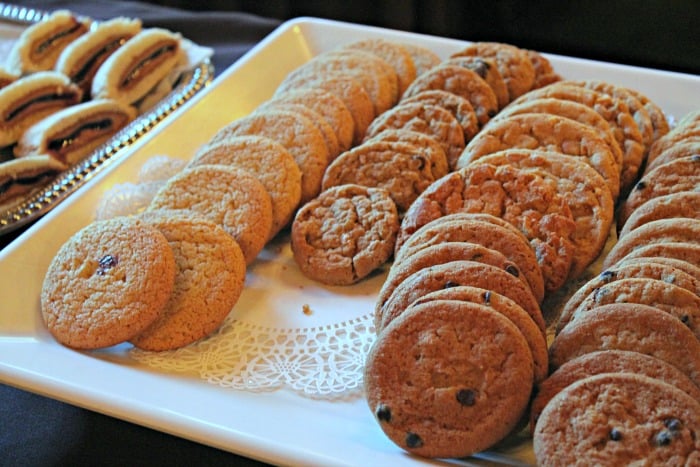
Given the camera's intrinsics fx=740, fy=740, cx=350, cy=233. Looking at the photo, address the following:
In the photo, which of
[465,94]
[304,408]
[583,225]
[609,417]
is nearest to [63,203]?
[304,408]

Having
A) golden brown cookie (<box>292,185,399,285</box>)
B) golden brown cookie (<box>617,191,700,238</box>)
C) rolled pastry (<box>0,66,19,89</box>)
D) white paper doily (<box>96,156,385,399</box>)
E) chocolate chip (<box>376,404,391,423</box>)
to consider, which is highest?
rolled pastry (<box>0,66,19,89</box>)

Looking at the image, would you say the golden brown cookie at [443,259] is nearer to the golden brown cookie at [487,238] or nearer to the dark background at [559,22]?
the golden brown cookie at [487,238]

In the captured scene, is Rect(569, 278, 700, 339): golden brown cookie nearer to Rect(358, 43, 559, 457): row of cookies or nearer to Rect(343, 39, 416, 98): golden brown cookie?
Rect(358, 43, 559, 457): row of cookies

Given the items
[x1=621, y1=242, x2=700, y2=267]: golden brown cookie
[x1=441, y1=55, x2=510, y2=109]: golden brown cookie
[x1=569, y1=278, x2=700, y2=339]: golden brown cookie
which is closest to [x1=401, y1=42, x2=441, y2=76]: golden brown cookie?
[x1=441, y1=55, x2=510, y2=109]: golden brown cookie

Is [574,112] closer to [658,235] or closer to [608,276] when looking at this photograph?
[658,235]

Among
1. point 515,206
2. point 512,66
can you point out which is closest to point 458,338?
point 515,206

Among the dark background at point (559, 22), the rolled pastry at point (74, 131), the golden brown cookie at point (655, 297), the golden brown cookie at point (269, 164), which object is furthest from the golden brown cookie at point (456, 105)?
the dark background at point (559, 22)
